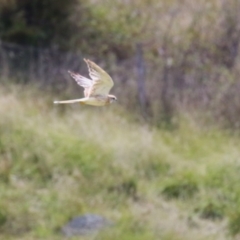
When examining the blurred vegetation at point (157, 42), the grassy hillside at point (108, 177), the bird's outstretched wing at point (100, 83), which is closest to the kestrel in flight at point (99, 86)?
the bird's outstretched wing at point (100, 83)

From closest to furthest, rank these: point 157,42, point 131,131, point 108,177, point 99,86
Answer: point 99,86
point 108,177
point 131,131
point 157,42

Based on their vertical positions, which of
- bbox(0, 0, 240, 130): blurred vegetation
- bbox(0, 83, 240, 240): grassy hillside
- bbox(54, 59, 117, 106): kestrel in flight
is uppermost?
bbox(0, 0, 240, 130): blurred vegetation

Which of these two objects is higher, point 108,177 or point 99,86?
point 108,177

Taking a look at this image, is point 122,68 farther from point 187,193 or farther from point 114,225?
point 114,225

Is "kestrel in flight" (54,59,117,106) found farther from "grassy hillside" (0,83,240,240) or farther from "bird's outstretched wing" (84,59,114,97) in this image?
"grassy hillside" (0,83,240,240)

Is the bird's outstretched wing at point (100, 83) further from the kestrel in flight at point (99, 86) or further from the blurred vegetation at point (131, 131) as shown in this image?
the blurred vegetation at point (131, 131)

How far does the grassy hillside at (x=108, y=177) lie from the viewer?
20.9 feet

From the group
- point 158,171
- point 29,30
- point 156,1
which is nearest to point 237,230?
point 158,171

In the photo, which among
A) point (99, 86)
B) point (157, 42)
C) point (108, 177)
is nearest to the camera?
point (99, 86)

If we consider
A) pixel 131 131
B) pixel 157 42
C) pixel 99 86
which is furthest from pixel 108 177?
pixel 99 86

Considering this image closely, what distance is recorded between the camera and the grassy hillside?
6.37 m

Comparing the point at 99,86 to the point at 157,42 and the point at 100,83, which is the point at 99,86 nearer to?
the point at 100,83

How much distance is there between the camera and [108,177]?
7.18 meters

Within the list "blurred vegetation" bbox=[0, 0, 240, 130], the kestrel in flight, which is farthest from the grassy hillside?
the kestrel in flight
